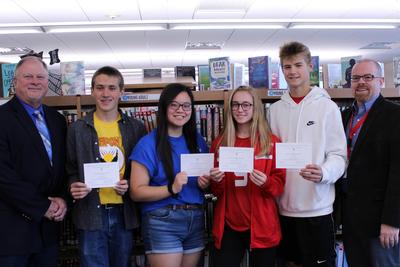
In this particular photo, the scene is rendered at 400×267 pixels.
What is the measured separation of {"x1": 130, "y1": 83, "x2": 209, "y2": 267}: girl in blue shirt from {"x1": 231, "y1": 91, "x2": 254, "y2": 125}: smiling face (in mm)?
299

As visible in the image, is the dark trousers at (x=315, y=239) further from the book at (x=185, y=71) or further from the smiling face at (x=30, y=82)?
the smiling face at (x=30, y=82)

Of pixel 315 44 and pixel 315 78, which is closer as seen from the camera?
pixel 315 78

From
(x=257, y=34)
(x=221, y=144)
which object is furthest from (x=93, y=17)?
(x=221, y=144)

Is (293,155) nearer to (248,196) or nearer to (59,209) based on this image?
(248,196)

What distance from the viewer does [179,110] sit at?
2.26 meters

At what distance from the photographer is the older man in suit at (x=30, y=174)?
84.7 inches

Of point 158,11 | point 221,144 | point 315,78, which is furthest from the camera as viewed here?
point 158,11

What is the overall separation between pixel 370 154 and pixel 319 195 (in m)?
0.43

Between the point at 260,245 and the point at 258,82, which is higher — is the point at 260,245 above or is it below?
below

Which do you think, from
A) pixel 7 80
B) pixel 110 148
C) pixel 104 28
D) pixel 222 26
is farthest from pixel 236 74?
pixel 104 28

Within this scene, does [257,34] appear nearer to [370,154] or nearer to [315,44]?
[315,44]

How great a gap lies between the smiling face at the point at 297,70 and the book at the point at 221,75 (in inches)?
24.0

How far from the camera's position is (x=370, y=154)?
2.32 meters

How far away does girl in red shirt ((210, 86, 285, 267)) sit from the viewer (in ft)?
7.22
